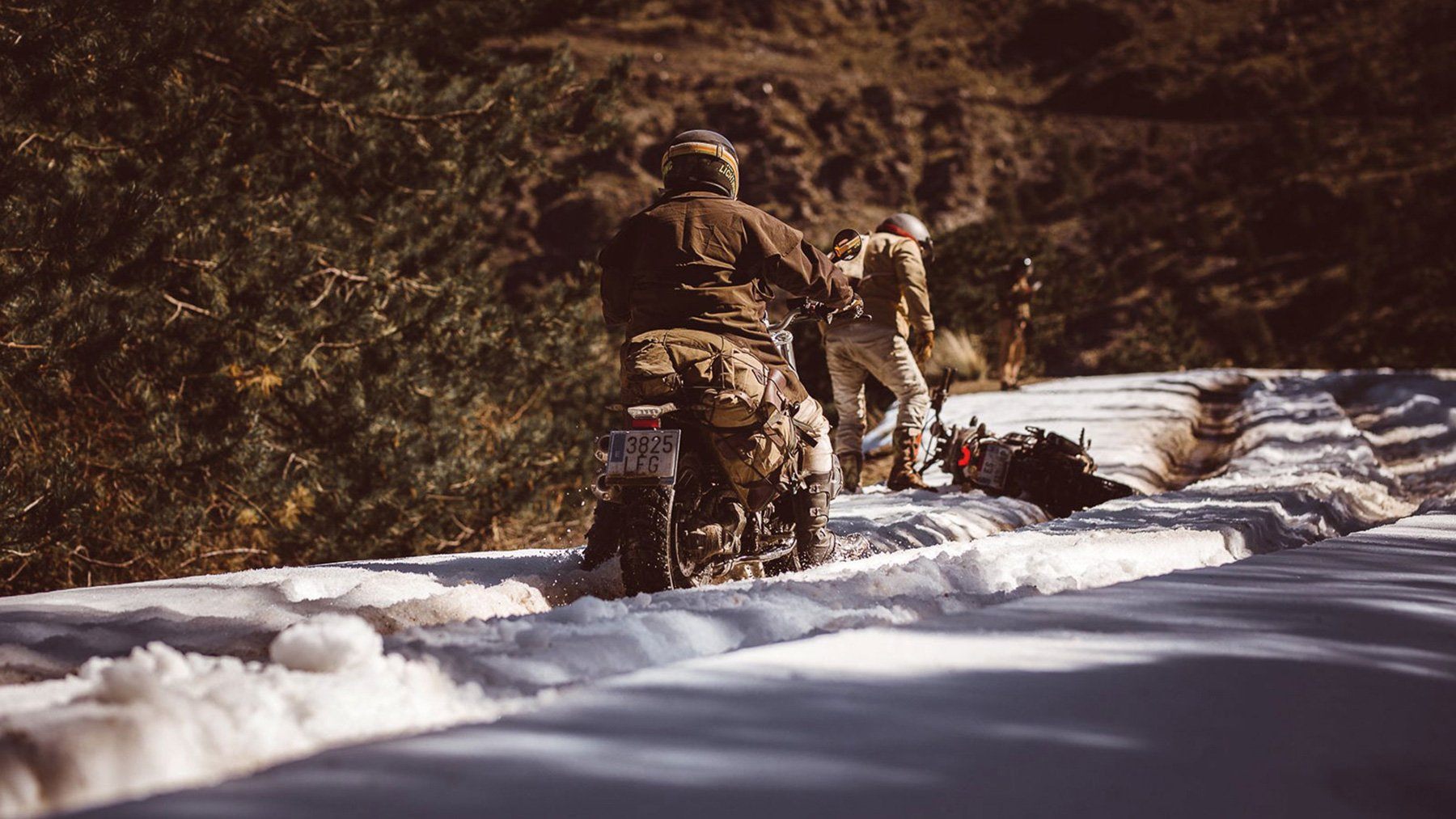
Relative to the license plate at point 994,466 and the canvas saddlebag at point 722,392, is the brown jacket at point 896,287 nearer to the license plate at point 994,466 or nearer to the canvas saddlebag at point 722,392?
the license plate at point 994,466

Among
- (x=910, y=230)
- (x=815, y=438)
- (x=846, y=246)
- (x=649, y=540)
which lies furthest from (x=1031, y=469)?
(x=649, y=540)

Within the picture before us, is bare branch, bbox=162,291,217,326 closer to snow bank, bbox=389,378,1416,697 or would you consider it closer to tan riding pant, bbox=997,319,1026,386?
snow bank, bbox=389,378,1416,697

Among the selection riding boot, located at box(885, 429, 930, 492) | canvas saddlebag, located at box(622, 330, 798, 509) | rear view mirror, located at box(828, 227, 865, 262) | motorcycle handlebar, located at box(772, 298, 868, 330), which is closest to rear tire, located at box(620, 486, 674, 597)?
canvas saddlebag, located at box(622, 330, 798, 509)

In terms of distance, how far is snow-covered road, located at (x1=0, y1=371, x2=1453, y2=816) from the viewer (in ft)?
6.27

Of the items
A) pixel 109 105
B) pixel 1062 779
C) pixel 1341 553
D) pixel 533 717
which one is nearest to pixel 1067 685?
pixel 1062 779

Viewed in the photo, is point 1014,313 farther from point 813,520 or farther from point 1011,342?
point 813,520

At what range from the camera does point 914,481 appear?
8969 mm

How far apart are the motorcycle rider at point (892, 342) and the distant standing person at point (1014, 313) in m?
10.9

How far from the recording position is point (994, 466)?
8.33 meters

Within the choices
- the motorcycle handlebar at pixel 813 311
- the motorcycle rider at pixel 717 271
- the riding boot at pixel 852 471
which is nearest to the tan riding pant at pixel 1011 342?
the riding boot at pixel 852 471

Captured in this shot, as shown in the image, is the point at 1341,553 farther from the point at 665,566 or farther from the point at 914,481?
the point at 914,481

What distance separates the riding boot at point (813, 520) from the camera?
5098 millimetres

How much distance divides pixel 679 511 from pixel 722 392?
0.49m

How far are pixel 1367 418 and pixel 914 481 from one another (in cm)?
970
